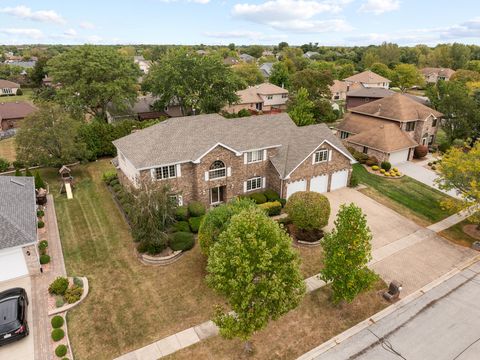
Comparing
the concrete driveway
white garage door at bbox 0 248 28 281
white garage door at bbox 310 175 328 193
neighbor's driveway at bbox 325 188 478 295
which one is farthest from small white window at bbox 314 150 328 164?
the concrete driveway

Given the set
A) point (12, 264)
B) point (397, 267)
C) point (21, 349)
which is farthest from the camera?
point (397, 267)

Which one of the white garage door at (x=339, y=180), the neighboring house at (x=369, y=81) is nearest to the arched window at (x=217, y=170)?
the white garage door at (x=339, y=180)

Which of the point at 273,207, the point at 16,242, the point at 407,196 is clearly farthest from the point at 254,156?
the point at 16,242

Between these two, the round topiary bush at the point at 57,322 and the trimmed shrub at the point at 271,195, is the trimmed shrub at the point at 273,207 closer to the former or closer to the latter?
the trimmed shrub at the point at 271,195

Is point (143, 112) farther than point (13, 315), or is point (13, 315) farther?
point (143, 112)

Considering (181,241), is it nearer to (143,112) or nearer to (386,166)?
(386,166)

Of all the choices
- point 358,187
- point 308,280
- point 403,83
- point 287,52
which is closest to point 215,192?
point 308,280
